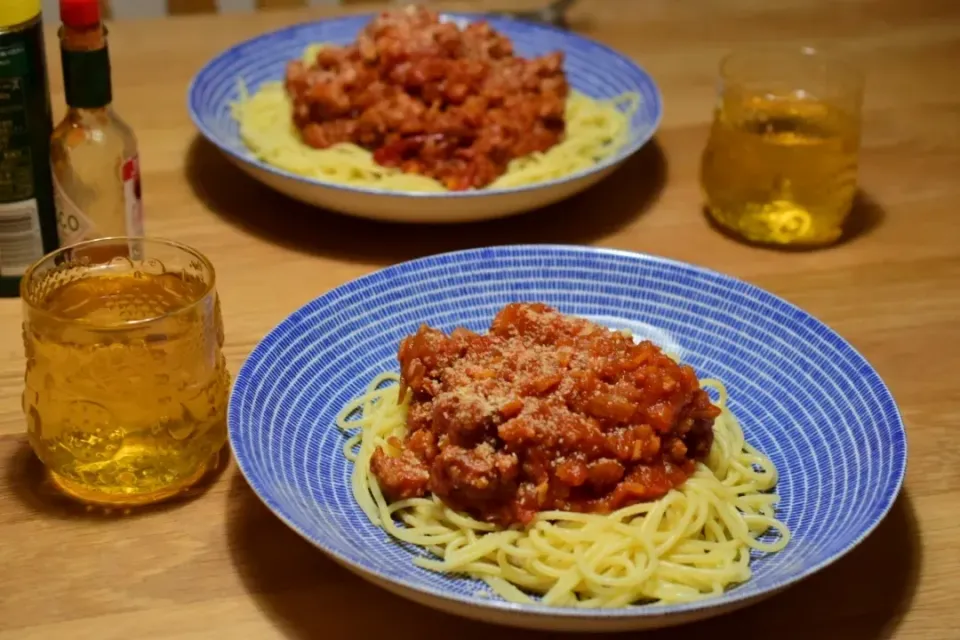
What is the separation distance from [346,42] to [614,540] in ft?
6.66

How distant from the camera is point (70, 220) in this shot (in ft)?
6.67

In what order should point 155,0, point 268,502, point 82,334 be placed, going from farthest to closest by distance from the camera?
point 155,0 → point 82,334 → point 268,502

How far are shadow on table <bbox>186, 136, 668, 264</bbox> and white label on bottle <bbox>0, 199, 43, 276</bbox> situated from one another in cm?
50

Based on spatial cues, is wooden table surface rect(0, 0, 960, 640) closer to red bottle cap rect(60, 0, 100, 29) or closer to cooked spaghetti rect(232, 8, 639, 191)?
cooked spaghetti rect(232, 8, 639, 191)

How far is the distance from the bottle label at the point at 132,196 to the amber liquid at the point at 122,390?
0.41 meters

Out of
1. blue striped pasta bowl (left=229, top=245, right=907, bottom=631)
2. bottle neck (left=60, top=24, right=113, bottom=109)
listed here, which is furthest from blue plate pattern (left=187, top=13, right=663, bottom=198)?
blue striped pasta bowl (left=229, top=245, right=907, bottom=631)

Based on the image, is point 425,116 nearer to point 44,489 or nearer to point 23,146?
point 23,146

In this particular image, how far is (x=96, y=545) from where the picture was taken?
1.56 metres

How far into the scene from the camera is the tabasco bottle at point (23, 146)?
6.15ft

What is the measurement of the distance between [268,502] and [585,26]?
2710mm

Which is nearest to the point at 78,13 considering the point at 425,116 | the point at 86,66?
the point at 86,66

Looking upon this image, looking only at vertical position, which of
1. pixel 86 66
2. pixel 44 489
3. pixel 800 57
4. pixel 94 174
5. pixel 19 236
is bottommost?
pixel 44 489

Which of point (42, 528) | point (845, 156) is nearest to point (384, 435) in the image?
point (42, 528)

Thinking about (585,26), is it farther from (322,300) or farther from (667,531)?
(667,531)
